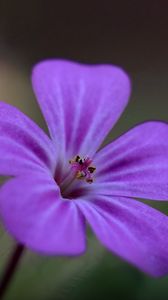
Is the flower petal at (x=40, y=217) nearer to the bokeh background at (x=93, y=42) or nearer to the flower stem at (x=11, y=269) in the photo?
the flower stem at (x=11, y=269)

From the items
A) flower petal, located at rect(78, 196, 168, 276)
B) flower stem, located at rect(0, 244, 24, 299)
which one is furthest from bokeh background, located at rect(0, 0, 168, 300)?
flower stem, located at rect(0, 244, 24, 299)

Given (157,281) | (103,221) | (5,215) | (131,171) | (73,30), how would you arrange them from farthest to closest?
(73,30) → (157,281) → (131,171) → (103,221) → (5,215)

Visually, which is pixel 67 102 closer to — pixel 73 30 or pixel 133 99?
pixel 133 99

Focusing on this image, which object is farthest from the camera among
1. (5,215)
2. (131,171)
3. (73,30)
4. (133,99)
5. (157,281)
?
(73,30)

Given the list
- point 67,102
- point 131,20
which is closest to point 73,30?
point 131,20

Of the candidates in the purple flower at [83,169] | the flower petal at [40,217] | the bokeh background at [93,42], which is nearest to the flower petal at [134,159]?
the purple flower at [83,169]

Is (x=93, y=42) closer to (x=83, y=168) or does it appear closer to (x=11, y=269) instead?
(x=83, y=168)

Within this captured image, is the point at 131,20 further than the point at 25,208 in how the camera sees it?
Yes

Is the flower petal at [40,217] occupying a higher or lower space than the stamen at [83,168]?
lower
